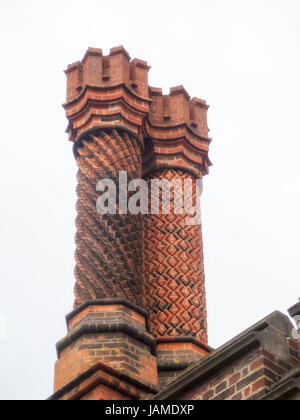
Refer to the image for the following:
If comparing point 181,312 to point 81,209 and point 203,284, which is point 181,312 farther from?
point 81,209

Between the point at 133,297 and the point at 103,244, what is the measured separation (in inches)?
25.3

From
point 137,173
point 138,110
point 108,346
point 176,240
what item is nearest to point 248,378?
point 108,346

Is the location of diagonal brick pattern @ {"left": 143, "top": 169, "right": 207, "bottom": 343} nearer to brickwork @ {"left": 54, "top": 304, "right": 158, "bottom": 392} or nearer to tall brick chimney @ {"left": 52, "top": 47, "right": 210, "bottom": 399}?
tall brick chimney @ {"left": 52, "top": 47, "right": 210, "bottom": 399}

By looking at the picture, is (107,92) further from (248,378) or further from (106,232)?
(248,378)

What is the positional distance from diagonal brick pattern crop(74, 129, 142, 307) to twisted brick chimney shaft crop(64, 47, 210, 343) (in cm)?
1

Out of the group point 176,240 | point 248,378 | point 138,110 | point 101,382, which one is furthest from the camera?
point 138,110

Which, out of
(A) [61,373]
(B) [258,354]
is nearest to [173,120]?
(A) [61,373]

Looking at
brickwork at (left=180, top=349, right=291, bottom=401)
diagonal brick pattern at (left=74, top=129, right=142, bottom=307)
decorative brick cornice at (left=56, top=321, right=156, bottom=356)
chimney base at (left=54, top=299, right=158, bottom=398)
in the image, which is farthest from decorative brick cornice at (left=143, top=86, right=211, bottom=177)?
brickwork at (left=180, top=349, right=291, bottom=401)

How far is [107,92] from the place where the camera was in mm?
11320

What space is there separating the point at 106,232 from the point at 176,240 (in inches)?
47.7
